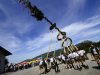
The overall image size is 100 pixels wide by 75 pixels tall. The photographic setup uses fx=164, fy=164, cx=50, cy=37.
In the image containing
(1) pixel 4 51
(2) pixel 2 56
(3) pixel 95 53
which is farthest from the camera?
(1) pixel 4 51

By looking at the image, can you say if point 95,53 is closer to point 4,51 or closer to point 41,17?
point 41,17

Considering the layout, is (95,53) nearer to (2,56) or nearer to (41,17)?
(41,17)

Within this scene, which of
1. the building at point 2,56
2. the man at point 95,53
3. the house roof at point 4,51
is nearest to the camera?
the man at point 95,53

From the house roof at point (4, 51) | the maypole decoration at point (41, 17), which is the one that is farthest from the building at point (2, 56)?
the maypole decoration at point (41, 17)

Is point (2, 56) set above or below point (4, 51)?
below

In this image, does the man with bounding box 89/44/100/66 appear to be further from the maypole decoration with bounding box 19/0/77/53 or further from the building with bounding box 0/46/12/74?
the building with bounding box 0/46/12/74

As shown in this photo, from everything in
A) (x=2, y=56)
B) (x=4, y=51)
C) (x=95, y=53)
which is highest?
(x=4, y=51)

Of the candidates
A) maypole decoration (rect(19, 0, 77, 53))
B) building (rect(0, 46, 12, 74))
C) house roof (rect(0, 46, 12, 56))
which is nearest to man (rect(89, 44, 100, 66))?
maypole decoration (rect(19, 0, 77, 53))

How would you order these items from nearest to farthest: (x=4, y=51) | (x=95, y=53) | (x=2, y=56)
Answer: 1. (x=95, y=53)
2. (x=2, y=56)
3. (x=4, y=51)

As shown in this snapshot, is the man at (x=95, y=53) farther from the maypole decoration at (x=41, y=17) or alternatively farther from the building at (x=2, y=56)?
the building at (x=2, y=56)

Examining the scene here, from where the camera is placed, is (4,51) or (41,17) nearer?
(41,17)

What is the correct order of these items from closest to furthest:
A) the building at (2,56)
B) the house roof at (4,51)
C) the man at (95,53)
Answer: the man at (95,53) < the building at (2,56) < the house roof at (4,51)

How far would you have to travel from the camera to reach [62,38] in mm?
24516

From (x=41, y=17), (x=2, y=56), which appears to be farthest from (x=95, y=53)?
(x=2, y=56)
